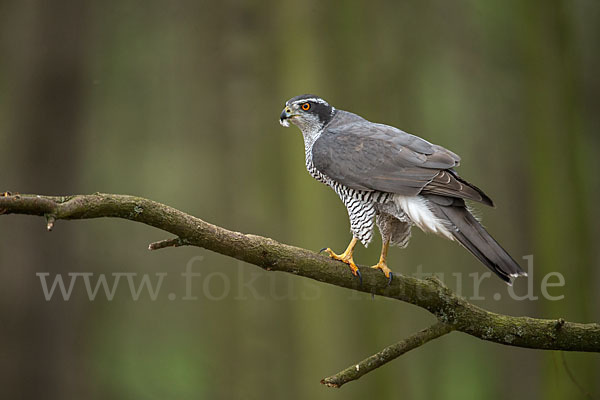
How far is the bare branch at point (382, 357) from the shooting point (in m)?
2.97

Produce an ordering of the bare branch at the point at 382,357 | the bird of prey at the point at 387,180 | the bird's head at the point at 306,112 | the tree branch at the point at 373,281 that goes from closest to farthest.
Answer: the tree branch at the point at 373,281 < the bare branch at the point at 382,357 < the bird of prey at the point at 387,180 < the bird's head at the point at 306,112

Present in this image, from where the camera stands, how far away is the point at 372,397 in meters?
5.84

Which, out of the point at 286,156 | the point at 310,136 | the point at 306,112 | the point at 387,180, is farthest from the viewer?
the point at 286,156

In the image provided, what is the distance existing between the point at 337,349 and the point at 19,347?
11.1 feet

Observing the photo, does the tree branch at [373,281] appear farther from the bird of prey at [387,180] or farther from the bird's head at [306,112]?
the bird's head at [306,112]

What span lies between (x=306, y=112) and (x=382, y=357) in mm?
2256

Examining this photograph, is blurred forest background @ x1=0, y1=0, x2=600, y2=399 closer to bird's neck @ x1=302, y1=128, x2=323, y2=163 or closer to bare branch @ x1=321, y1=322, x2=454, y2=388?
bird's neck @ x1=302, y1=128, x2=323, y2=163

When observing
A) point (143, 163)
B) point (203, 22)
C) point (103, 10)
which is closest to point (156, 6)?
point (103, 10)

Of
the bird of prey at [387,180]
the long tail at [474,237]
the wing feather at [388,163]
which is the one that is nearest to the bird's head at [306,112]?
the bird of prey at [387,180]

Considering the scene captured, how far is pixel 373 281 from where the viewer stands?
11.5 feet

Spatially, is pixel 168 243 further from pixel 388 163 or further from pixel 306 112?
pixel 306 112

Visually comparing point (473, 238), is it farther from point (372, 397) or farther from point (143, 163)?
point (143, 163)

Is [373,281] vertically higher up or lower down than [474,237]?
lower down

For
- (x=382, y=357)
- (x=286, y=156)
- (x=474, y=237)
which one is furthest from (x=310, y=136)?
(x=382, y=357)
